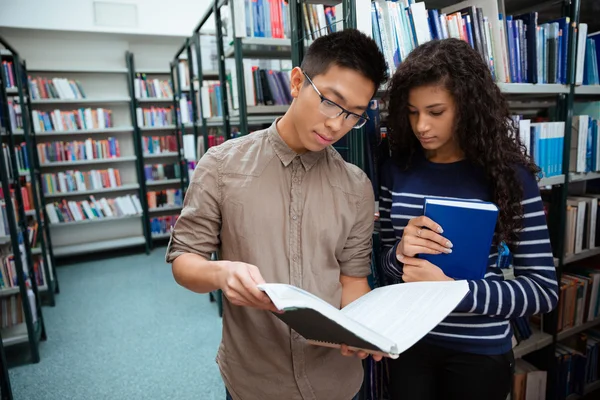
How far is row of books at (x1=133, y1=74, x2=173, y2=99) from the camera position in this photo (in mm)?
4812

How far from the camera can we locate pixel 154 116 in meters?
4.93

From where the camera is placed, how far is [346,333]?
645 mm

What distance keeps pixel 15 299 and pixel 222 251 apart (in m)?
2.51

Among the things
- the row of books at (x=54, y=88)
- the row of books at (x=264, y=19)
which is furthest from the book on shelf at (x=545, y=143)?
the row of books at (x=54, y=88)

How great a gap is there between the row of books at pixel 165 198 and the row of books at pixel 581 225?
4257 millimetres

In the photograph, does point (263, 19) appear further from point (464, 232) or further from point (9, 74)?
point (9, 74)

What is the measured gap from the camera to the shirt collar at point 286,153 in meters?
0.95

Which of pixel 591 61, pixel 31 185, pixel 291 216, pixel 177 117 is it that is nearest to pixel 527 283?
pixel 291 216

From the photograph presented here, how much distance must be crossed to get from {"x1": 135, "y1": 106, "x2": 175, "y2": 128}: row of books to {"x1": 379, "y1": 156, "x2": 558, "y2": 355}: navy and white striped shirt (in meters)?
4.38

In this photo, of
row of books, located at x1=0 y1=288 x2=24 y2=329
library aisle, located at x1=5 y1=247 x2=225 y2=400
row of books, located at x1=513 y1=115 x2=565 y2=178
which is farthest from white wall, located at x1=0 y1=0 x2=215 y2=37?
row of books, located at x1=513 y1=115 x2=565 y2=178

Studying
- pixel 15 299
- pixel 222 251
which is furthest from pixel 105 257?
pixel 222 251

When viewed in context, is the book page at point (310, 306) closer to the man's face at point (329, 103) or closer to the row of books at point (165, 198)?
the man's face at point (329, 103)

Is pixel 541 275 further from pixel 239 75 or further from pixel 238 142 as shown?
pixel 239 75

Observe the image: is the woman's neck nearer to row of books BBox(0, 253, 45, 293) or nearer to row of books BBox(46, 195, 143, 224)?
row of books BBox(0, 253, 45, 293)
